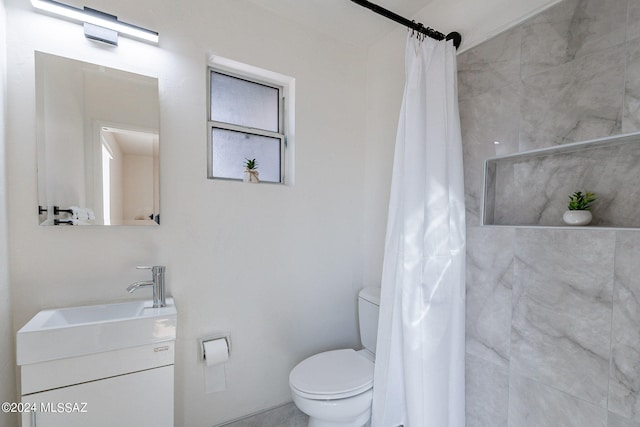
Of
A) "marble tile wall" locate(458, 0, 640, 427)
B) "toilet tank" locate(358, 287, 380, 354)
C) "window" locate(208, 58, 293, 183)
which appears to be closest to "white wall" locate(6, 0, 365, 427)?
"window" locate(208, 58, 293, 183)

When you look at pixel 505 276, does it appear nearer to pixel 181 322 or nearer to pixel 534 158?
pixel 534 158

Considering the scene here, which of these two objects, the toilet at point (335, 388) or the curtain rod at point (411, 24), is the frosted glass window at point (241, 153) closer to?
the curtain rod at point (411, 24)

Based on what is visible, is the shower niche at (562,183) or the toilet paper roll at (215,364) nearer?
the shower niche at (562,183)

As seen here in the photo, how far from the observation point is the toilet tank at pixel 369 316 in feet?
5.73

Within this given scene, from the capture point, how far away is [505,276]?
1.32m

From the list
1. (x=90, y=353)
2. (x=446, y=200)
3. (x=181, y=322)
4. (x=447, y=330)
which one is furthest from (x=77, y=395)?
(x=446, y=200)

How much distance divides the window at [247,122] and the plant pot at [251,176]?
0.05 meters

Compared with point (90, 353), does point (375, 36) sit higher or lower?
higher

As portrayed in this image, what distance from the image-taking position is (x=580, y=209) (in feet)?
3.56

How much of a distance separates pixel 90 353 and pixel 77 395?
17cm

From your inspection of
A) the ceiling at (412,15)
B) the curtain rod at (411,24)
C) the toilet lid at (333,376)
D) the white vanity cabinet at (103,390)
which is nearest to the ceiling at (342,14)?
the ceiling at (412,15)

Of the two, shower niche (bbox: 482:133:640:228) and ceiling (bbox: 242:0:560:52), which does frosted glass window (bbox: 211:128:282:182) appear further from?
shower niche (bbox: 482:133:640:228)

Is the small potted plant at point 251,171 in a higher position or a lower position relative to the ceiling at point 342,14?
lower

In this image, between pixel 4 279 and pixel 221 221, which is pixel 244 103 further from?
pixel 4 279
